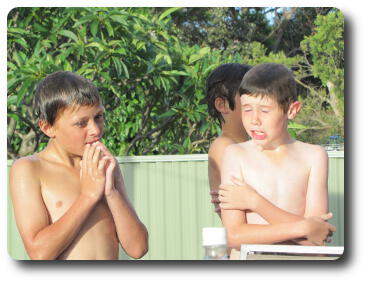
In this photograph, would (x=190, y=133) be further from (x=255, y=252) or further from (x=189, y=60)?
(x=255, y=252)

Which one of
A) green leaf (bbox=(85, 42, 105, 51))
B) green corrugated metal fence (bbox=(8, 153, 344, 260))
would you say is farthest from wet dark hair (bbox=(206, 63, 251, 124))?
green leaf (bbox=(85, 42, 105, 51))

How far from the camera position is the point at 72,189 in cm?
135

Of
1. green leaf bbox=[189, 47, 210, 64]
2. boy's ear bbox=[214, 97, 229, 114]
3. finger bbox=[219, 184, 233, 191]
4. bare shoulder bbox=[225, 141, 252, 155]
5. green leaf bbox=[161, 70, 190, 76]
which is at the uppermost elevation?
green leaf bbox=[189, 47, 210, 64]

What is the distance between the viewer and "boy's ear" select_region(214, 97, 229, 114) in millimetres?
1569

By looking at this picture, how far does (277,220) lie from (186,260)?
10.1 inches

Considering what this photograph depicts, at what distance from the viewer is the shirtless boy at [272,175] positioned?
1.42 metres

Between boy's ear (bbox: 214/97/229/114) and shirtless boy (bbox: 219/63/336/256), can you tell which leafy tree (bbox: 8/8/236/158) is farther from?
shirtless boy (bbox: 219/63/336/256)

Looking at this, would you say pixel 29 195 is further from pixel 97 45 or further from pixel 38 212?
pixel 97 45

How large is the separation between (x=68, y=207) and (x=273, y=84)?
0.47m

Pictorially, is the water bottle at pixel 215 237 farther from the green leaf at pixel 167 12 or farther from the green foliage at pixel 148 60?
the green leaf at pixel 167 12

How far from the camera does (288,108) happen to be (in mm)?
1463

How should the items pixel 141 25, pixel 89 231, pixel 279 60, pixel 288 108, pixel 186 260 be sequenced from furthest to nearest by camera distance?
pixel 141 25
pixel 279 60
pixel 186 260
pixel 288 108
pixel 89 231

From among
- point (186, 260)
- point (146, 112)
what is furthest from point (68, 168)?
point (146, 112)

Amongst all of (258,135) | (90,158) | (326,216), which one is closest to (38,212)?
(90,158)
